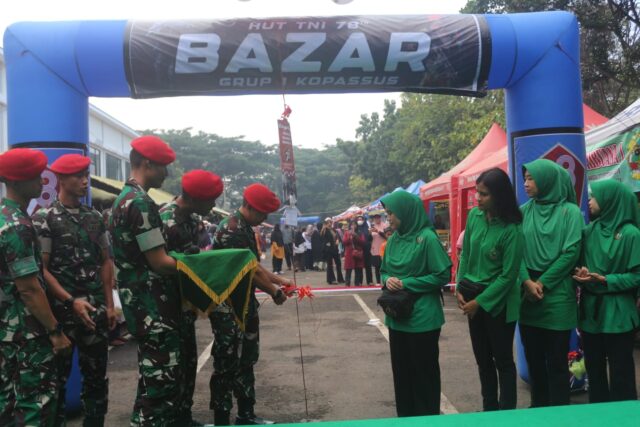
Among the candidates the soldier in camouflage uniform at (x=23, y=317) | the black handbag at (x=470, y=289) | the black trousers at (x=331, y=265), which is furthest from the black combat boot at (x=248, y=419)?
the black trousers at (x=331, y=265)

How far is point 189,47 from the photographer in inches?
186

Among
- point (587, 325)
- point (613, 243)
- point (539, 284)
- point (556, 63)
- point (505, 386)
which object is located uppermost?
→ point (556, 63)

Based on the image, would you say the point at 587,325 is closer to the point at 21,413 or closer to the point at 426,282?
the point at 426,282

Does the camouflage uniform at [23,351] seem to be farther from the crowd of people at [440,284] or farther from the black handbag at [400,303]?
the black handbag at [400,303]

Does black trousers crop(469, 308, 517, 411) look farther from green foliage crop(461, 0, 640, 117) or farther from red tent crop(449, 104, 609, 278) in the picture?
green foliage crop(461, 0, 640, 117)

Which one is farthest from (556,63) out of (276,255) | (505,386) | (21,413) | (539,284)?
(276,255)

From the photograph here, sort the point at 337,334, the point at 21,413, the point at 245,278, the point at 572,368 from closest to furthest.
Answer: the point at 21,413 < the point at 245,278 < the point at 572,368 < the point at 337,334

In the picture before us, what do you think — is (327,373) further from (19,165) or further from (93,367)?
(19,165)

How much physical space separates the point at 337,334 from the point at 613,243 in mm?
4702

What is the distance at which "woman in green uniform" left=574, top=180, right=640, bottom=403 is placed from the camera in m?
3.50

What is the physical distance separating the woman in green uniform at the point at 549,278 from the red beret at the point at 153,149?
2351mm

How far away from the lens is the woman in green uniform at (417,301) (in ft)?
11.7

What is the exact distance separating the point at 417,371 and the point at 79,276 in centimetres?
224

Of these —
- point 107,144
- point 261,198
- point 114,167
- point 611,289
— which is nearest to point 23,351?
point 261,198
